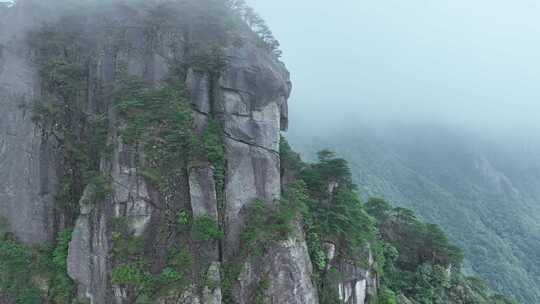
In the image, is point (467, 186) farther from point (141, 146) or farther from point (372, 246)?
point (141, 146)

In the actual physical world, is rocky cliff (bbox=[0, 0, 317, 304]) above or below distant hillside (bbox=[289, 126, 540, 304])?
above

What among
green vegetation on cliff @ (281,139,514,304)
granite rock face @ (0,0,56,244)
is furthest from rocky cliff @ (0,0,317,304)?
green vegetation on cliff @ (281,139,514,304)

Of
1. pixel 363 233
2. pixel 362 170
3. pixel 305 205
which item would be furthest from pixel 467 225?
pixel 305 205

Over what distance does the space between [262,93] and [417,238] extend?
62.9ft

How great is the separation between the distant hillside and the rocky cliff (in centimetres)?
5301

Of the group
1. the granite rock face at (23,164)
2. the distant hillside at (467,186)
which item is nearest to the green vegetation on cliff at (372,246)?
the granite rock face at (23,164)

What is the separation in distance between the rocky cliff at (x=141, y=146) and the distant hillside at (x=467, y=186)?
174ft

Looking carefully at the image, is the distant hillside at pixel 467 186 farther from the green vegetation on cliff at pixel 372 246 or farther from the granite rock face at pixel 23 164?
the granite rock face at pixel 23 164

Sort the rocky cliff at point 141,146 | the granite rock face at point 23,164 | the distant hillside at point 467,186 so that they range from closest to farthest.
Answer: the rocky cliff at point 141,146 < the granite rock face at point 23,164 < the distant hillside at point 467,186

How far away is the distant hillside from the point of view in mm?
55938

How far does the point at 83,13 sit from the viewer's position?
21641 millimetres

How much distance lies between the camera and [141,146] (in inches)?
656

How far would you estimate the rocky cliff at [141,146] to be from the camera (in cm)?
→ 1584

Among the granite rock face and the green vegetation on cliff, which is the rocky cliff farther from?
the green vegetation on cliff
